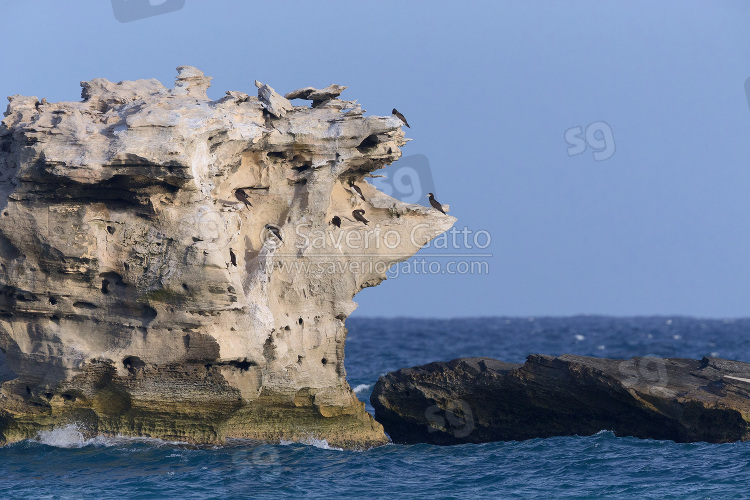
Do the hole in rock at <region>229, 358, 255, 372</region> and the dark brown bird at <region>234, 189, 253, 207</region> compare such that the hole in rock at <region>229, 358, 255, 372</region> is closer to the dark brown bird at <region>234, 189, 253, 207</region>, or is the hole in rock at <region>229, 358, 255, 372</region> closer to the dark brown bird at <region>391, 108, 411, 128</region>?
the dark brown bird at <region>234, 189, 253, 207</region>

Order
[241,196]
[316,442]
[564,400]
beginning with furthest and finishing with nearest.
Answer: [564,400] < [316,442] < [241,196]

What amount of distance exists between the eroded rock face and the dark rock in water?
5.44 feet

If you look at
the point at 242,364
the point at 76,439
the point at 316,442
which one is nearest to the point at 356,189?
the point at 242,364

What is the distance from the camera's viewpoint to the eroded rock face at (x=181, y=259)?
14.7 metres

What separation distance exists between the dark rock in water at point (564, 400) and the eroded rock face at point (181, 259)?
1.66 metres

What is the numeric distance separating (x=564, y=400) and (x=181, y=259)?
304 inches

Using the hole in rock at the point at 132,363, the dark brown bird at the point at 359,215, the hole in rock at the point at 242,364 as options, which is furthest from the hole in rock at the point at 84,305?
the dark brown bird at the point at 359,215

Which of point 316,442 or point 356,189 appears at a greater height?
point 356,189

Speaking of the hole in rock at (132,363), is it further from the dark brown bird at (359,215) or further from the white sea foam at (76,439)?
the dark brown bird at (359,215)

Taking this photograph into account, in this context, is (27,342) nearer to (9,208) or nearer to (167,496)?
(9,208)

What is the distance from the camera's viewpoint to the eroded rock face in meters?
14.7

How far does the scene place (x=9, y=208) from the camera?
14750 mm

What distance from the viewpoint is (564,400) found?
1748 centimetres

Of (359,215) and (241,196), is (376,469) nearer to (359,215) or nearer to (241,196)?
(359,215)
